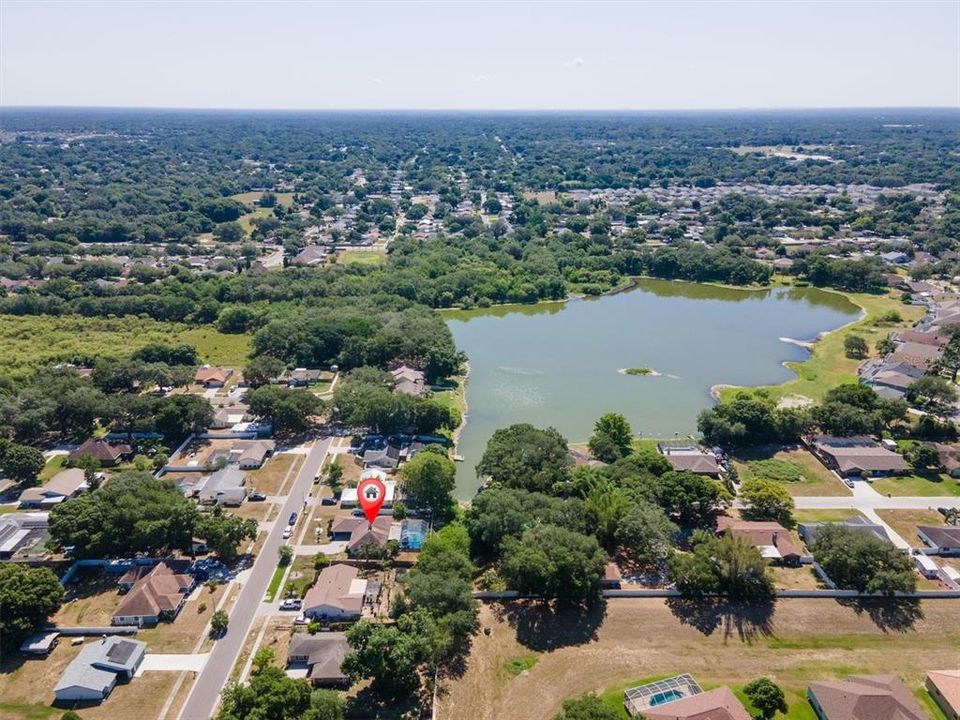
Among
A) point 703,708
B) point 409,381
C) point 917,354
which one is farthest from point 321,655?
point 917,354

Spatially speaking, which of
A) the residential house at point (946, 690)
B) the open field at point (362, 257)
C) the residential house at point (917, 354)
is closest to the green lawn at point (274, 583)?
the residential house at point (946, 690)

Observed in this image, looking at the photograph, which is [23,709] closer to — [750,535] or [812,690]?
[812,690]

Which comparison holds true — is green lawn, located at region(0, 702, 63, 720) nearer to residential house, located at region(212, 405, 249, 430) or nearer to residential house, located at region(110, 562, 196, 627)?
residential house, located at region(110, 562, 196, 627)

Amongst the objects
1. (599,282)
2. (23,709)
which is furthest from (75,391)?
(599,282)

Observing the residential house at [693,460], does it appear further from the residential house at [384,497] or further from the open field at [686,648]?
the residential house at [384,497]

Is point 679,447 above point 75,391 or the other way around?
the other way around

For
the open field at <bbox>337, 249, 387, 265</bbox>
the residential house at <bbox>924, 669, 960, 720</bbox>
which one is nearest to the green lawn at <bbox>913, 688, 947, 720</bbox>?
the residential house at <bbox>924, 669, 960, 720</bbox>

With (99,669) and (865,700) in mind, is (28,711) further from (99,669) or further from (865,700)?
(865,700)
